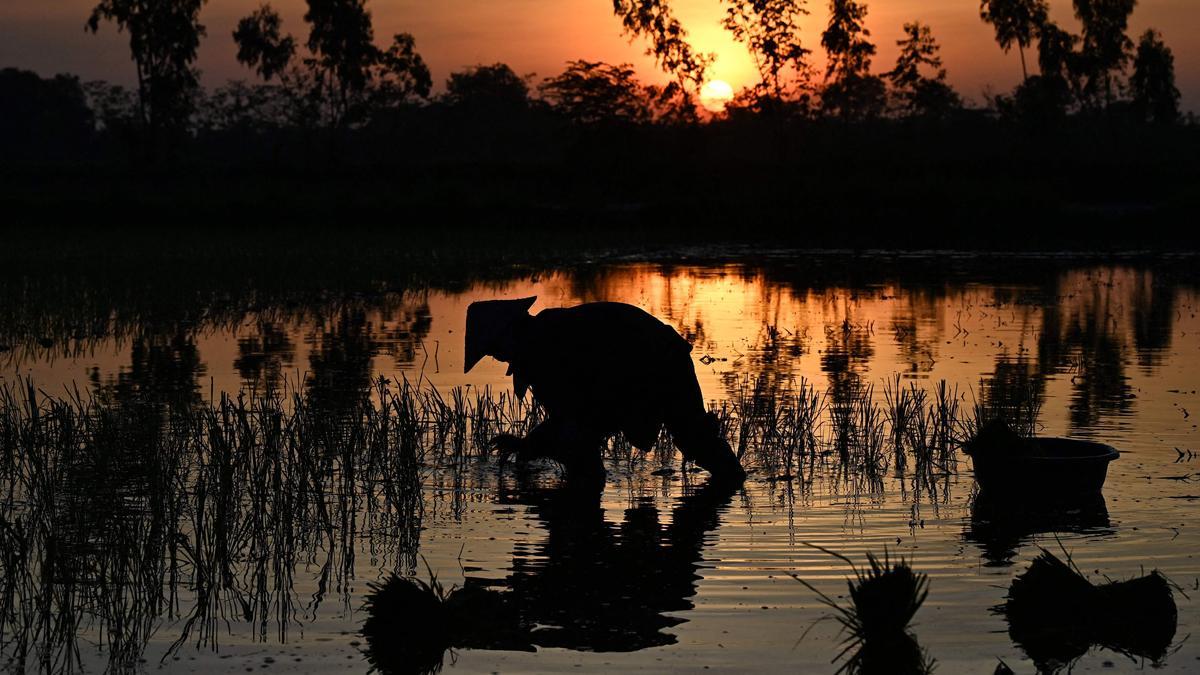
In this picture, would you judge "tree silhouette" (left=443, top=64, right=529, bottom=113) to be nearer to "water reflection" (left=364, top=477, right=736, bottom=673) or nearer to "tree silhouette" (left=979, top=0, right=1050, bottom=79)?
"tree silhouette" (left=979, top=0, right=1050, bottom=79)

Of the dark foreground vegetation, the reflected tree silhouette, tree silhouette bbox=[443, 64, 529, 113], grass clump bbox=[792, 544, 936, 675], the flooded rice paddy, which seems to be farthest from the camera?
tree silhouette bbox=[443, 64, 529, 113]

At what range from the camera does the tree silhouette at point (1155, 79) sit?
218ft

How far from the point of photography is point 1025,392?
11.1 m

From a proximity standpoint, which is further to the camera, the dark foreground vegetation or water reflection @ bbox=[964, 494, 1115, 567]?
the dark foreground vegetation

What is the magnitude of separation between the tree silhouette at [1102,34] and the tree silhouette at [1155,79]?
10.2 ft

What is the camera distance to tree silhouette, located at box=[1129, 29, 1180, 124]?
66.4 metres

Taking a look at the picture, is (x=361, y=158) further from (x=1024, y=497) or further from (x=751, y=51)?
(x=1024, y=497)

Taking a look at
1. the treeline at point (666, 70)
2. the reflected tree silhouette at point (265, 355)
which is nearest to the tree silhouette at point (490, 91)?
the treeline at point (666, 70)

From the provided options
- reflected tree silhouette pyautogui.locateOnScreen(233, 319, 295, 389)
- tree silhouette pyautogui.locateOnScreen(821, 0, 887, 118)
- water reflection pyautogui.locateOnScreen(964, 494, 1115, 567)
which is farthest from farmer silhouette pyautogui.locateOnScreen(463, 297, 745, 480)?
tree silhouette pyautogui.locateOnScreen(821, 0, 887, 118)

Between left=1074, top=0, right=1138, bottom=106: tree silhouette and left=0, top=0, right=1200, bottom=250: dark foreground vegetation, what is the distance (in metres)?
0.09

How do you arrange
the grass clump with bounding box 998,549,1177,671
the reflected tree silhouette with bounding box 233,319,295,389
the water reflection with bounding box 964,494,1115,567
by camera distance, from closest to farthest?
the grass clump with bounding box 998,549,1177,671 → the water reflection with bounding box 964,494,1115,567 → the reflected tree silhouette with bounding box 233,319,295,389

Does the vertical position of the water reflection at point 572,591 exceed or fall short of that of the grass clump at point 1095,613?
it falls short

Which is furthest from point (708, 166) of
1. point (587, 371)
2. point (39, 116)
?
point (39, 116)

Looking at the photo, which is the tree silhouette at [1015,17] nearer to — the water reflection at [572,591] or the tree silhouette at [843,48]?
the tree silhouette at [843,48]
